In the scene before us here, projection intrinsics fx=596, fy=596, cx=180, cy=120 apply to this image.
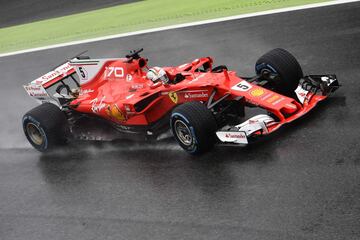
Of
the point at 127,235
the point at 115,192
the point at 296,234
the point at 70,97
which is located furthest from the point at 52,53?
the point at 296,234

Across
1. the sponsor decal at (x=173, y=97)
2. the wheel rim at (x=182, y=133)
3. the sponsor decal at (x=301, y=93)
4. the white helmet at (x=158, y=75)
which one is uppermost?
the white helmet at (x=158, y=75)

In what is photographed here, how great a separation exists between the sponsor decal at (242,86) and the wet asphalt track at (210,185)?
2.36 feet

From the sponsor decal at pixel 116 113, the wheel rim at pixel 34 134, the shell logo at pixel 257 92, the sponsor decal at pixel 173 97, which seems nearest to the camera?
the shell logo at pixel 257 92

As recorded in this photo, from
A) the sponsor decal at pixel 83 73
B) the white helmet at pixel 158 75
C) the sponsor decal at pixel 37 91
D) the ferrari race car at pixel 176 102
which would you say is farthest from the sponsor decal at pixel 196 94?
the sponsor decal at pixel 37 91

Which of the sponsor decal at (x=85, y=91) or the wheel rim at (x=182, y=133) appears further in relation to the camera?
the sponsor decal at (x=85, y=91)

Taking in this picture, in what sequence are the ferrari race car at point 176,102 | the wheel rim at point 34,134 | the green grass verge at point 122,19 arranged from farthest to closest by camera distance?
the green grass verge at point 122,19 → the wheel rim at point 34,134 → the ferrari race car at point 176,102

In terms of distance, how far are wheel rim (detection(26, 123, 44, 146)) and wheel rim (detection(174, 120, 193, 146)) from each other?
274 centimetres

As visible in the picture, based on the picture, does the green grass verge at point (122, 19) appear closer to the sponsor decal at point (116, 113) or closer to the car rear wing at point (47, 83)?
the car rear wing at point (47, 83)

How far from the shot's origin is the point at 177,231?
236 inches

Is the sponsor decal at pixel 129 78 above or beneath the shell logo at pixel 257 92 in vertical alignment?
above

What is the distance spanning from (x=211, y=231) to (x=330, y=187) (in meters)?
1.26

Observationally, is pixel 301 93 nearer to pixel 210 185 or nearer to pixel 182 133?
pixel 182 133

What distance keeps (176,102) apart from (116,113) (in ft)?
3.27

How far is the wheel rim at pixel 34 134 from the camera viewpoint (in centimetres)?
923
